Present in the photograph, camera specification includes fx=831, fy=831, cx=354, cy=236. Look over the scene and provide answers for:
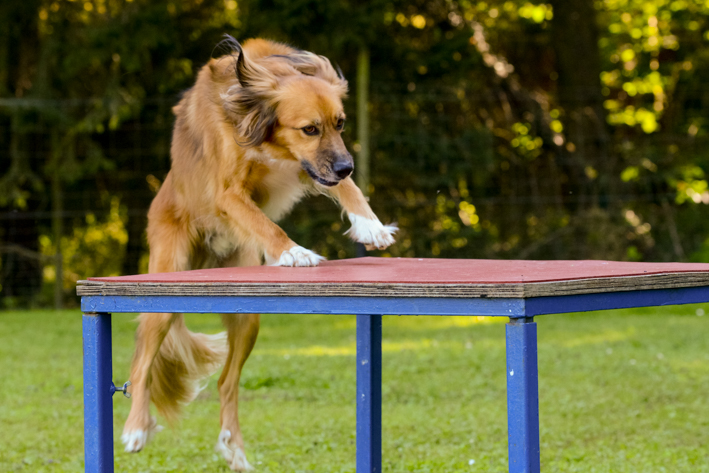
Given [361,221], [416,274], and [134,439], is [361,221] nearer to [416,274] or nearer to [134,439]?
[416,274]

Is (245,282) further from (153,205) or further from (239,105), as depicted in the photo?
(153,205)

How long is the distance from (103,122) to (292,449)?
7298 mm

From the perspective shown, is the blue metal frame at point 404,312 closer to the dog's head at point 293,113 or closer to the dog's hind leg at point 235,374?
the dog's head at point 293,113

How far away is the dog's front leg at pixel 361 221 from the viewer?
3.19 metres

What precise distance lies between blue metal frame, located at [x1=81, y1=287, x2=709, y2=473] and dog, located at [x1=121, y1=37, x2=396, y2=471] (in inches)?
25.7

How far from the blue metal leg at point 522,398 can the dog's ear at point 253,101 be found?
62.5 inches

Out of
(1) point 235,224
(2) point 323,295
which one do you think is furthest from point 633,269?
(1) point 235,224

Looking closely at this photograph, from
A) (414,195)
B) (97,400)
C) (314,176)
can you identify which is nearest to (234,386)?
(314,176)

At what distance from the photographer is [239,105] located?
3.26m

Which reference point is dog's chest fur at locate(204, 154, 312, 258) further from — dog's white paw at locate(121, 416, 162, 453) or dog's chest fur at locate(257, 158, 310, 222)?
dog's white paw at locate(121, 416, 162, 453)

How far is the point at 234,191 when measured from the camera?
3240 millimetres

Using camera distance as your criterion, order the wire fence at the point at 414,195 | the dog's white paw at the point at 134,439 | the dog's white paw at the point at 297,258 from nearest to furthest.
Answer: the dog's white paw at the point at 297,258 < the dog's white paw at the point at 134,439 < the wire fence at the point at 414,195

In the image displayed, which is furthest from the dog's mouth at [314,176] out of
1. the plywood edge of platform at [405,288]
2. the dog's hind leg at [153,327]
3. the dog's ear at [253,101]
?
the plywood edge of platform at [405,288]

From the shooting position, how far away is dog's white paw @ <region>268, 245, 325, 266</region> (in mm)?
2861
